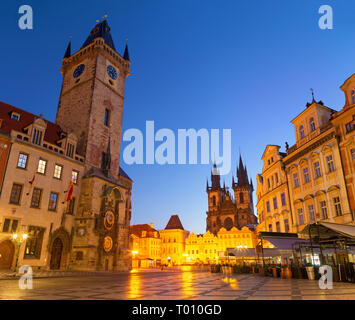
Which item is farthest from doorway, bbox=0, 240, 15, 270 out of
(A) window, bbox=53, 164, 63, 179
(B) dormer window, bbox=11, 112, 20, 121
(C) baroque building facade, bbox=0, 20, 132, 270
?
(B) dormer window, bbox=11, 112, 20, 121

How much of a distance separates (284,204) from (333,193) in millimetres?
8118

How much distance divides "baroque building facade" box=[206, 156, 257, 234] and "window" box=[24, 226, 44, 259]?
84.3 m

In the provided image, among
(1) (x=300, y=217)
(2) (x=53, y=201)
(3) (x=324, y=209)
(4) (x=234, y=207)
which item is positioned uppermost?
(4) (x=234, y=207)

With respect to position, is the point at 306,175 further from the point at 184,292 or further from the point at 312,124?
the point at 184,292

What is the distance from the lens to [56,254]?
24.5 meters

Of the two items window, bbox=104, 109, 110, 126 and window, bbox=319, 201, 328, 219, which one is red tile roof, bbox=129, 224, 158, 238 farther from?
window, bbox=319, 201, 328, 219

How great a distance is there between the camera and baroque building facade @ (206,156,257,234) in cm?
10119

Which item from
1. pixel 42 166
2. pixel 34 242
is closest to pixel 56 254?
pixel 34 242

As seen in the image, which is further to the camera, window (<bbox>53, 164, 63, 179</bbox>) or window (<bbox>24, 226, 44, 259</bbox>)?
window (<bbox>53, 164, 63, 179</bbox>)

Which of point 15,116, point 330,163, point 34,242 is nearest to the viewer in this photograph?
point 330,163

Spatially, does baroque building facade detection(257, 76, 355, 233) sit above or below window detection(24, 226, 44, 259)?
above

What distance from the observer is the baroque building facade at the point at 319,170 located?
20.3 m

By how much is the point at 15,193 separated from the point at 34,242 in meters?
4.54
